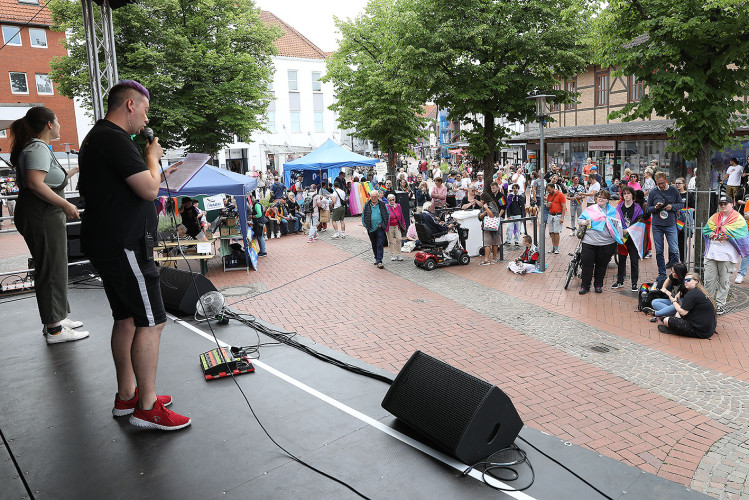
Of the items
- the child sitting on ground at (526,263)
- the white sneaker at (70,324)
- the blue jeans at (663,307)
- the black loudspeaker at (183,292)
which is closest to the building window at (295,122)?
the child sitting on ground at (526,263)

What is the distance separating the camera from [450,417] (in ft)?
11.0

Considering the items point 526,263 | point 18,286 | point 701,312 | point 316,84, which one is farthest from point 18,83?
point 701,312

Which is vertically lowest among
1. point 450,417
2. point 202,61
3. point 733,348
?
point 733,348

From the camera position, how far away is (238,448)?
336 centimetres

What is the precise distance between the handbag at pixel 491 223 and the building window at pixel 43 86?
114ft

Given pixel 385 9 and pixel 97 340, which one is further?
pixel 385 9

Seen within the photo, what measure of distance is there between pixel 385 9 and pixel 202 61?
777 cm

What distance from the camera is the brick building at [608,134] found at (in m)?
22.5

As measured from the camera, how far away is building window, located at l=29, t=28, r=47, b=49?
35.6 m

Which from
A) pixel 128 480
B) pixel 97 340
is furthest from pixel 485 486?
pixel 97 340

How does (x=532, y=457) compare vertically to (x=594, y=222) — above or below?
below

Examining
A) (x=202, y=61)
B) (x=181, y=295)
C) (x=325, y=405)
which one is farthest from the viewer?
(x=202, y=61)

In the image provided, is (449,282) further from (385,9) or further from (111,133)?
Answer: (385,9)

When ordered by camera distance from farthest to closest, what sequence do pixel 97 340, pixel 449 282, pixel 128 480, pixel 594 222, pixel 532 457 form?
1. pixel 449 282
2. pixel 594 222
3. pixel 97 340
4. pixel 532 457
5. pixel 128 480
